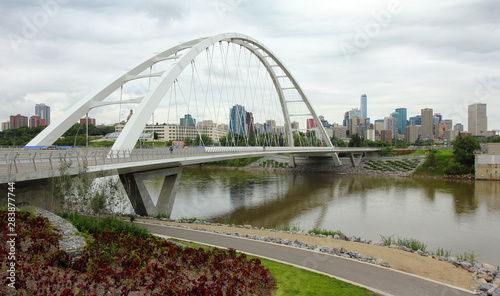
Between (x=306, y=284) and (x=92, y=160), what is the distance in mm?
9422

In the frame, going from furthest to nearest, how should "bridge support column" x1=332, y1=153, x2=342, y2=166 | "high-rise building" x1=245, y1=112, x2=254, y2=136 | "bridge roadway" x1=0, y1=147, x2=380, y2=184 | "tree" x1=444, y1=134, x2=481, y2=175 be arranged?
"bridge support column" x1=332, y1=153, x2=342, y2=166 < "high-rise building" x1=245, y1=112, x2=254, y2=136 < "tree" x1=444, y1=134, x2=481, y2=175 < "bridge roadway" x1=0, y1=147, x2=380, y2=184

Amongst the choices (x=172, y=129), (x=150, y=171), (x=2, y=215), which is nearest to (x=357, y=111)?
(x=172, y=129)

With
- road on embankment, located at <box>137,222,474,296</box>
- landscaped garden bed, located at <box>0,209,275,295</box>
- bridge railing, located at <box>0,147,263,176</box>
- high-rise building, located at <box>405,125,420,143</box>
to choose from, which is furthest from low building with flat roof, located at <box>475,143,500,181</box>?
high-rise building, located at <box>405,125,420,143</box>

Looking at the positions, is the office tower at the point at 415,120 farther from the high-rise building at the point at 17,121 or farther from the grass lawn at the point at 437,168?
the high-rise building at the point at 17,121

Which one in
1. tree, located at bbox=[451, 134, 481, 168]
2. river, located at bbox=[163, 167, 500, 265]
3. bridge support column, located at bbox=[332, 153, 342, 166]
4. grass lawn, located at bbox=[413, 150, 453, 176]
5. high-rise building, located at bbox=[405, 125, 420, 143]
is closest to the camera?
river, located at bbox=[163, 167, 500, 265]

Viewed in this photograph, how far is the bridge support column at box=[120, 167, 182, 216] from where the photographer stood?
53.9 feet

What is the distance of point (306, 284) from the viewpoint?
6840 mm

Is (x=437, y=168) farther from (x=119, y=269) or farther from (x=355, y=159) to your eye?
(x=119, y=269)

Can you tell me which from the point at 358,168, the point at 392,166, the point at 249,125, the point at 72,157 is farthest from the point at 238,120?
the point at 72,157

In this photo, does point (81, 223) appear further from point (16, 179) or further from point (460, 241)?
point (460, 241)

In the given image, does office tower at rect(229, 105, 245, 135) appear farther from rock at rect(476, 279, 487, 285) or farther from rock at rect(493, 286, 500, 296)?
rock at rect(493, 286, 500, 296)

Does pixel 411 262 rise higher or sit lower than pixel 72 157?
lower

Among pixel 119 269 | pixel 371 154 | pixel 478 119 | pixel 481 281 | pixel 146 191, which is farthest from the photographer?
pixel 371 154

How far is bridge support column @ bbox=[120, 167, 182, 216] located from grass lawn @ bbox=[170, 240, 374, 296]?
34.5ft
